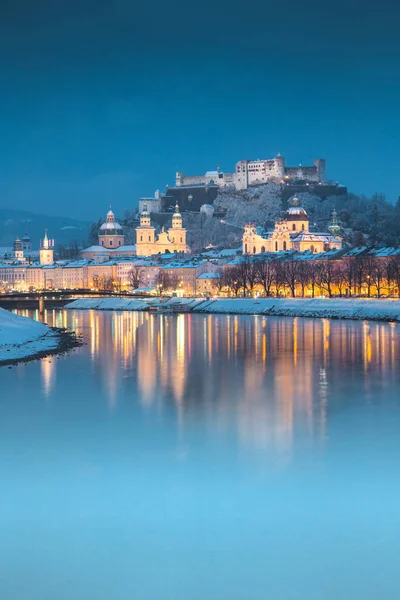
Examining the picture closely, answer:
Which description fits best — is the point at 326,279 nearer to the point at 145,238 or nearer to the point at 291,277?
the point at 291,277

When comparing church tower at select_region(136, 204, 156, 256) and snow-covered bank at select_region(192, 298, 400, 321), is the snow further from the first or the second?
church tower at select_region(136, 204, 156, 256)

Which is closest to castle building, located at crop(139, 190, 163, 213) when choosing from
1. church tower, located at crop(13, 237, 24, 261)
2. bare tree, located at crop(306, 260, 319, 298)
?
church tower, located at crop(13, 237, 24, 261)

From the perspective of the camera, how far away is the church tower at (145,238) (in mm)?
126000

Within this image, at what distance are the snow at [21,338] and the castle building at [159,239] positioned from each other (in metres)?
88.1

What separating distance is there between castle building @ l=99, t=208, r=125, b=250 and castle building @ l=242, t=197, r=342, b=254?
29.0 m

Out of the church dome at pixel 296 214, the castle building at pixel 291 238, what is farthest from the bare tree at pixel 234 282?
the church dome at pixel 296 214

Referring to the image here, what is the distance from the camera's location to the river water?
827 cm

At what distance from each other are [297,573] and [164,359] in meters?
18.1

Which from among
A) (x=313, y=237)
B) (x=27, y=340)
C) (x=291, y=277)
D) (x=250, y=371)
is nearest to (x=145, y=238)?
(x=313, y=237)

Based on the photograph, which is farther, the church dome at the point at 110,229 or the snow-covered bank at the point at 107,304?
the church dome at the point at 110,229

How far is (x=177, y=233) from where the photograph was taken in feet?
416

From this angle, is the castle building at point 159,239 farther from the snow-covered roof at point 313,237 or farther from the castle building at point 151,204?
the snow-covered roof at point 313,237

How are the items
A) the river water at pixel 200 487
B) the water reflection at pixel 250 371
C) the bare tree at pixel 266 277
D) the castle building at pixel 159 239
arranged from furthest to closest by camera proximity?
the castle building at pixel 159 239 < the bare tree at pixel 266 277 < the water reflection at pixel 250 371 < the river water at pixel 200 487

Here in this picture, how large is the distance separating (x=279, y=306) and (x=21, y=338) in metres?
28.0
